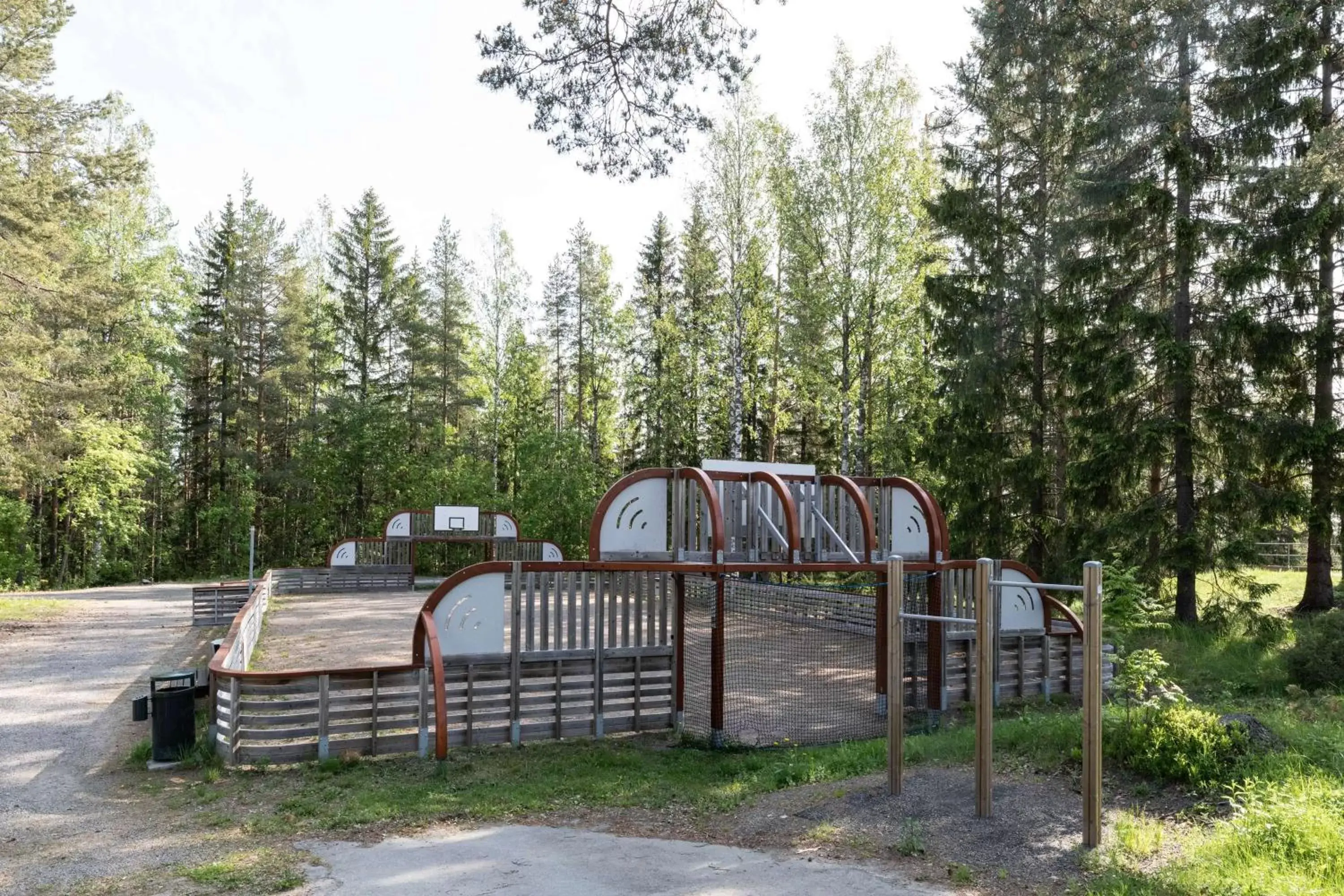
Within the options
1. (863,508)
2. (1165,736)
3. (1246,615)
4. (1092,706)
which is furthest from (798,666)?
(1092,706)

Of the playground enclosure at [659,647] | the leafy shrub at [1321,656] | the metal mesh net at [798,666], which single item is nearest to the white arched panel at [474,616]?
the playground enclosure at [659,647]

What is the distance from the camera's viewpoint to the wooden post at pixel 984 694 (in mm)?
6051

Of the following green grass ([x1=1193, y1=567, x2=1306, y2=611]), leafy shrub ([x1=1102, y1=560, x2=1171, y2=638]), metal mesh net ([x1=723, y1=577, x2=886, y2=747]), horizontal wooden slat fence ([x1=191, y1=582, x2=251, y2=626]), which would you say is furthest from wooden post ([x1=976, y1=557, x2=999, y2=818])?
horizontal wooden slat fence ([x1=191, y1=582, x2=251, y2=626])

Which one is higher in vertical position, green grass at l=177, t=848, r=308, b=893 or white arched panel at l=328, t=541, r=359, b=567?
white arched panel at l=328, t=541, r=359, b=567

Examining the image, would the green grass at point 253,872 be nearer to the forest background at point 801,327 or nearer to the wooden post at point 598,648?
the wooden post at point 598,648

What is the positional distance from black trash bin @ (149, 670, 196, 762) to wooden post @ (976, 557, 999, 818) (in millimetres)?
6791

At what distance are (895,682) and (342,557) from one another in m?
23.6

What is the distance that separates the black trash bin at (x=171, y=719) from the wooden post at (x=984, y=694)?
679 cm

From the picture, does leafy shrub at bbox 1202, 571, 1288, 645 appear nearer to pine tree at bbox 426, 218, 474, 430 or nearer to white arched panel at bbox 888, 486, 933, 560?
white arched panel at bbox 888, 486, 933, 560

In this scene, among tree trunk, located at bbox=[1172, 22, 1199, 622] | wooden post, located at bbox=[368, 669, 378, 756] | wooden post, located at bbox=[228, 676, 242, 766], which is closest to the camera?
wooden post, located at bbox=[228, 676, 242, 766]

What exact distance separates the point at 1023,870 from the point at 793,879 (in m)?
1.34

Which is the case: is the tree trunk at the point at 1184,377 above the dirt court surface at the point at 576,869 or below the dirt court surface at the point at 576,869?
above

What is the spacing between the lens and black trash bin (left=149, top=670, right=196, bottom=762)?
8.05 meters

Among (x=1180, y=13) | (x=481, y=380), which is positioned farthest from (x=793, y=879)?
(x=481, y=380)
